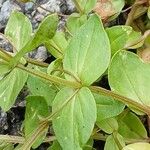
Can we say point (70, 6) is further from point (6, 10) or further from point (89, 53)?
point (89, 53)

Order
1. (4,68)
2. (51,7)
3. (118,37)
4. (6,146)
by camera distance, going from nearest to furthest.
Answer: (4,68)
(118,37)
(6,146)
(51,7)

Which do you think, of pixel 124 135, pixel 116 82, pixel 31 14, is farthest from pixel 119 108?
pixel 31 14

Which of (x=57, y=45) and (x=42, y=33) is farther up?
(x=42, y=33)

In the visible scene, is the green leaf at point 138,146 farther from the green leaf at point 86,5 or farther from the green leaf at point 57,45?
the green leaf at point 86,5

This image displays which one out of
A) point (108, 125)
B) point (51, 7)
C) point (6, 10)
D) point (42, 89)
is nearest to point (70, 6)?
point (51, 7)

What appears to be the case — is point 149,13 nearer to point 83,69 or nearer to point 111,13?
point 111,13

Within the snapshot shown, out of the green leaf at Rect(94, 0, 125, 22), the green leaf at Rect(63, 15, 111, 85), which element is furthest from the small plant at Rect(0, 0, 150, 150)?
the green leaf at Rect(94, 0, 125, 22)

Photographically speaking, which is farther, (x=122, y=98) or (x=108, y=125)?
(x=108, y=125)
